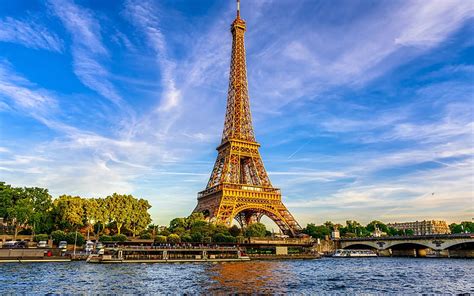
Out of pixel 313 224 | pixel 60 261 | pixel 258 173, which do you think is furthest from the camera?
pixel 313 224

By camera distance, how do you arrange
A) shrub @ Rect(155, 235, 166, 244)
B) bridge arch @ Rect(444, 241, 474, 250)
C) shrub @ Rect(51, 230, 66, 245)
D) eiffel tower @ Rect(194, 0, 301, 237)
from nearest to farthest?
1. shrub @ Rect(51, 230, 66, 245)
2. shrub @ Rect(155, 235, 166, 244)
3. bridge arch @ Rect(444, 241, 474, 250)
4. eiffel tower @ Rect(194, 0, 301, 237)

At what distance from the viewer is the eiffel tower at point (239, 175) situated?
10331cm

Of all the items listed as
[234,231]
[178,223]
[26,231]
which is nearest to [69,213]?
[26,231]

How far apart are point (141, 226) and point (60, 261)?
31961 millimetres

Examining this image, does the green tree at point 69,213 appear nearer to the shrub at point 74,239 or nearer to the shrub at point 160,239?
the shrub at point 74,239

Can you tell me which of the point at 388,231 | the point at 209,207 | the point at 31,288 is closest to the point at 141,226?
the point at 209,207

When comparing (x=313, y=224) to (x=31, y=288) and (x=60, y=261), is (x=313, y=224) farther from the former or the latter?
(x=31, y=288)

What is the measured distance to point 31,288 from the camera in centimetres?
3691

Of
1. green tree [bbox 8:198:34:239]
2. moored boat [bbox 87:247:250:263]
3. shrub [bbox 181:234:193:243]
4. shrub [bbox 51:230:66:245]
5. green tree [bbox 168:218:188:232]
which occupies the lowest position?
moored boat [bbox 87:247:250:263]

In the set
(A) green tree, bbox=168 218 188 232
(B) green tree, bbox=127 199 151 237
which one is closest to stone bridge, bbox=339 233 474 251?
(A) green tree, bbox=168 218 188 232

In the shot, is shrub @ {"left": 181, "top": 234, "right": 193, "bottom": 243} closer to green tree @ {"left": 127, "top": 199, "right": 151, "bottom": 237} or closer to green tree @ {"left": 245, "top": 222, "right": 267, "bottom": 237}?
green tree @ {"left": 127, "top": 199, "right": 151, "bottom": 237}

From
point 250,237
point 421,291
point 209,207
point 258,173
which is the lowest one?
point 421,291

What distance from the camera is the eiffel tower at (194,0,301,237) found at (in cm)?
10331

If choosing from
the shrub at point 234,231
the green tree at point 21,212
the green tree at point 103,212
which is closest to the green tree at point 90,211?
the green tree at point 103,212
